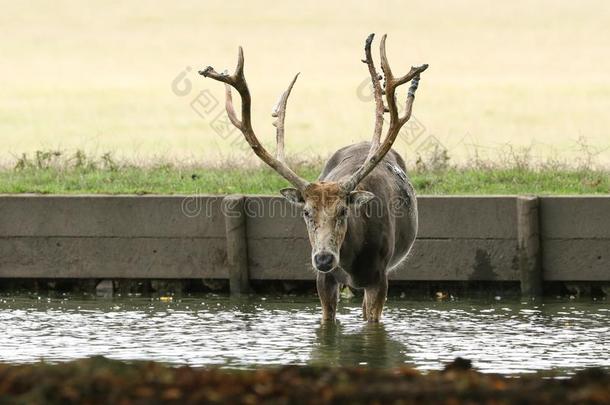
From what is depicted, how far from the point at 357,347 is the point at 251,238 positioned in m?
3.56

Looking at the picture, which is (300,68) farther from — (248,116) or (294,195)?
(294,195)

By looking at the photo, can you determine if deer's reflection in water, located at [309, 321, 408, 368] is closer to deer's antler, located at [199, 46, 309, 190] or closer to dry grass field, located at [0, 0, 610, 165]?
deer's antler, located at [199, 46, 309, 190]

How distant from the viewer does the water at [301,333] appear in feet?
39.0

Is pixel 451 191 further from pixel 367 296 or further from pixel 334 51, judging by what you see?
pixel 334 51

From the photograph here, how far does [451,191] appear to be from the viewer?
1723 cm

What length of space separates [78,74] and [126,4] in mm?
15163

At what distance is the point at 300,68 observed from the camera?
53844 mm

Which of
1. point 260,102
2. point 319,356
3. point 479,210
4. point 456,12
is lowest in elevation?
point 319,356

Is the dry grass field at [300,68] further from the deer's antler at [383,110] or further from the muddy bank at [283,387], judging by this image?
the muddy bank at [283,387]

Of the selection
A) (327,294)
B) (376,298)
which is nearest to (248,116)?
(327,294)

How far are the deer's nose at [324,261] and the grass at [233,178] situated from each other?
15.1 feet

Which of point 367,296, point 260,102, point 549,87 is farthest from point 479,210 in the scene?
point 549,87

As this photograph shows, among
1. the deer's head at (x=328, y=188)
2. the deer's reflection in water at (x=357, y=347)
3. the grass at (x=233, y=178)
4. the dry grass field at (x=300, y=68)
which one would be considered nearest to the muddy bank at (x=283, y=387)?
the deer's reflection in water at (x=357, y=347)

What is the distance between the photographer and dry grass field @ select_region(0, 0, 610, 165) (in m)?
38.4
